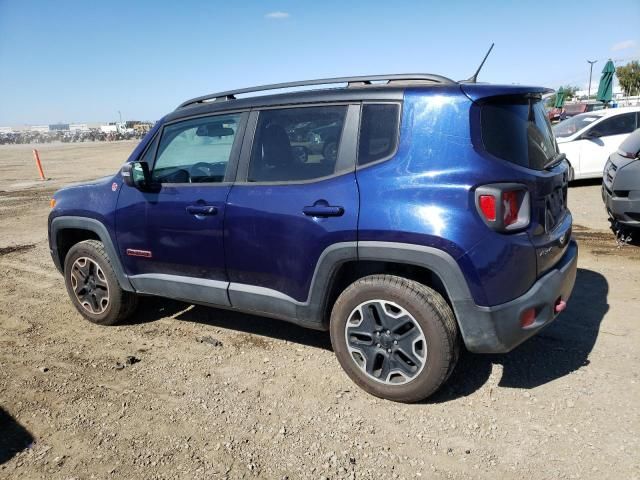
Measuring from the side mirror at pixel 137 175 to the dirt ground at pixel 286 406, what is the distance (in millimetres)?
1330

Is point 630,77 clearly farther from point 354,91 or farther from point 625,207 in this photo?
point 354,91

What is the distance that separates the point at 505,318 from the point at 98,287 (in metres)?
3.46

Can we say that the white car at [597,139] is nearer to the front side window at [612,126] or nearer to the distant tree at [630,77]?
the front side window at [612,126]

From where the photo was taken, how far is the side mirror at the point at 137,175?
3682 millimetres

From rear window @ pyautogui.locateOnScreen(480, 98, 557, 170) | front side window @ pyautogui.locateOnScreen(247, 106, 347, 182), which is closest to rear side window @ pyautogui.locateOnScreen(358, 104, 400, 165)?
front side window @ pyautogui.locateOnScreen(247, 106, 347, 182)

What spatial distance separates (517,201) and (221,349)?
249 centimetres

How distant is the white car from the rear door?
8.56 m

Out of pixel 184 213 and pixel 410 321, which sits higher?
pixel 184 213

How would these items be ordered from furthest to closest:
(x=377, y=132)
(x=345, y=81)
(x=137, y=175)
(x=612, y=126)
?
1. (x=612, y=126)
2. (x=137, y=175)
3. (x=345, y=81)
4. (x=377, y=132)

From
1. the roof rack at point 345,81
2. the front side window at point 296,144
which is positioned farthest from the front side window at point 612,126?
the front side window at point 296,144

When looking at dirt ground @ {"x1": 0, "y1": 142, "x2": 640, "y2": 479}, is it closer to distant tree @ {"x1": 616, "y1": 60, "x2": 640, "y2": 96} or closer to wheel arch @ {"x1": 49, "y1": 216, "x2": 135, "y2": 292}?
wheel arch @ {"x1": 49, "y1": 216, "x2": 135, "y2": 292}

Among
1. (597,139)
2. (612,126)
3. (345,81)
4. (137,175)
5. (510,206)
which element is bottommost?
(597,139)

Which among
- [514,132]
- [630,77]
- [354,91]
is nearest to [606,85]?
[514,132]

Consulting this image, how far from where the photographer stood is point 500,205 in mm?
2496
